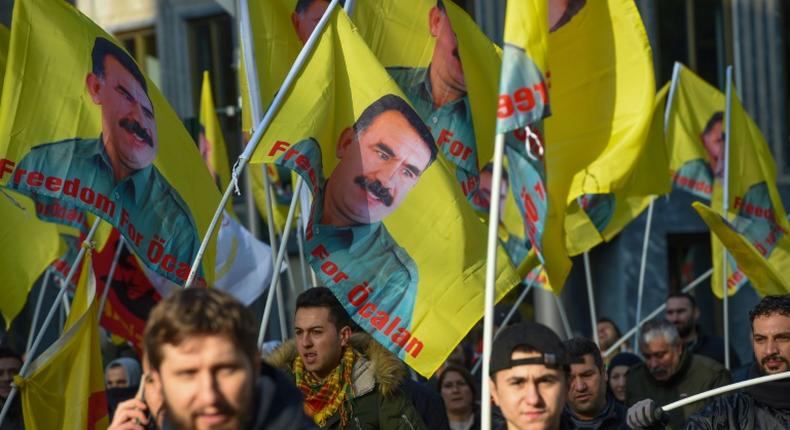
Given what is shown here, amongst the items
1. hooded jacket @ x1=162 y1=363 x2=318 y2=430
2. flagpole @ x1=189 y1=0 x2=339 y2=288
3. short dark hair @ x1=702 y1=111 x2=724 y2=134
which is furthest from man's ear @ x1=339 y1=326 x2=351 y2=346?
short dark hair @ x1=702 y1=111 x2=724 y2=134

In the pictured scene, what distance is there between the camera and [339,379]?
6.22 metres

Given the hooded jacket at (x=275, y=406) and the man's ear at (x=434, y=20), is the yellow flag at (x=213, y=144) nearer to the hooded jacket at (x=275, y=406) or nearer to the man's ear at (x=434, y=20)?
the man's ear at (x=434, y=20)

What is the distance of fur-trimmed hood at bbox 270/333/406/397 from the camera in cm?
623

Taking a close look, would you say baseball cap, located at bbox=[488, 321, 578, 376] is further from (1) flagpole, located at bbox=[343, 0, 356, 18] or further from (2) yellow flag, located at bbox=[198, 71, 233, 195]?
(2) yellow flag, located at bbox=[198, 71, 233, 195]

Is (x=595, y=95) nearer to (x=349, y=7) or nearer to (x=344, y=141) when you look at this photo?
(x=344, y=141)

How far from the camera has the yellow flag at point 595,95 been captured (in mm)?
7211

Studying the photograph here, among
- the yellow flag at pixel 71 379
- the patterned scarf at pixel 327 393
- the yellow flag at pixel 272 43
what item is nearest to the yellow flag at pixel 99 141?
the yellow flag at pixel 71 379

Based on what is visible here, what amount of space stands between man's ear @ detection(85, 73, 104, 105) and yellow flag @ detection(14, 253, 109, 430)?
942mm

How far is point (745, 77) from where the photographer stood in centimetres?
1983

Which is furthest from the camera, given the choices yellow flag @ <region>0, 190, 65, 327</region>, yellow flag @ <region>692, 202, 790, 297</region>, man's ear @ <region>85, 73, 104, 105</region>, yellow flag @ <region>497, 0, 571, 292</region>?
yellow flag @ <region>0, 190, 65, 327</region>

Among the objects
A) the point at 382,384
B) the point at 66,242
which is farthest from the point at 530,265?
the point at 66,242

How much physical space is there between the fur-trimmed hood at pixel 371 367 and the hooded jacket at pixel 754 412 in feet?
4.27

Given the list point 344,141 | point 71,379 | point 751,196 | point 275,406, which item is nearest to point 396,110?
point 344,141

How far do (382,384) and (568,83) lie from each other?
6.34 feet
